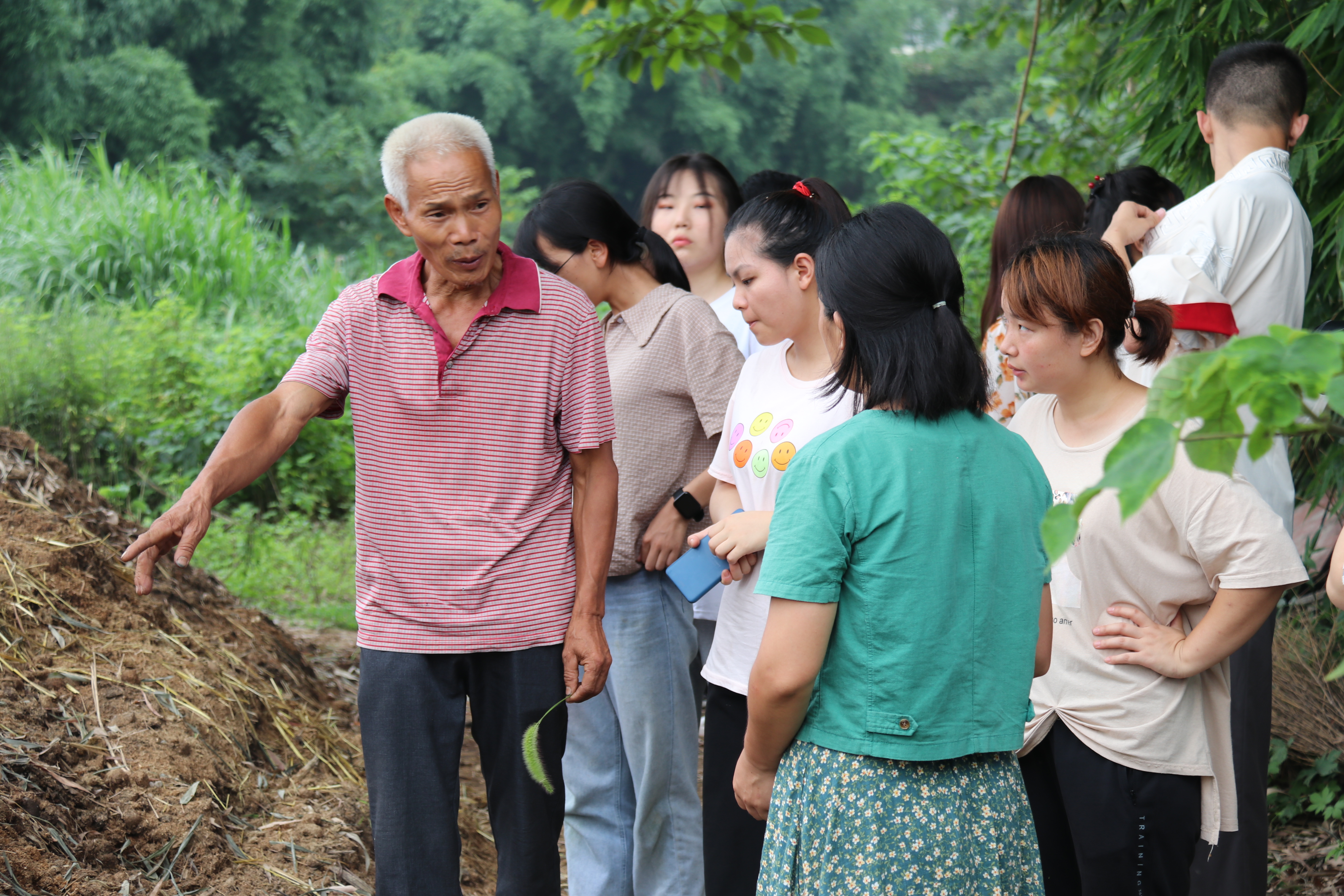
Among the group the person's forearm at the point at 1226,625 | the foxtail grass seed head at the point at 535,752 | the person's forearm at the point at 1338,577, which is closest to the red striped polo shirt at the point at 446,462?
the foxtail grass seed head at the point at 535,752

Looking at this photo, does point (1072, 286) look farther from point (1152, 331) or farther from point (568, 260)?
point (568, 260)

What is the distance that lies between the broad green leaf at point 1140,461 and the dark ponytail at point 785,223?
1674 mm

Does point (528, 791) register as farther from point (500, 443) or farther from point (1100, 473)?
point (1100, 473)

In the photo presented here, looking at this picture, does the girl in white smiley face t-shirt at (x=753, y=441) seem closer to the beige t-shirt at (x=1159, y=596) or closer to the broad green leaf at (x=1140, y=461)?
the beige t-shirt at (x=1159, y=596)

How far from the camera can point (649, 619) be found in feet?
9.18

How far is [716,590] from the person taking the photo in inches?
118

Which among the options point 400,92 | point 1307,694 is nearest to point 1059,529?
point 1307,694

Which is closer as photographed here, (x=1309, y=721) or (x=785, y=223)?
(x=785, y=223)

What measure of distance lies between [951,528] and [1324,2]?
2.70 meters

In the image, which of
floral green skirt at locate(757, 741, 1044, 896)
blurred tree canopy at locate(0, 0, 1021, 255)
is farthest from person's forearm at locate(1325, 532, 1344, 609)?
blurred tree canopy at locate(0, 0, 1021, 255)

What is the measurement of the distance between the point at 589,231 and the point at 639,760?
133 centimetres

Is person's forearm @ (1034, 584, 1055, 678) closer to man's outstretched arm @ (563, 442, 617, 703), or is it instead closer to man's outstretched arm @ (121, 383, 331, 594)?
man's outstretched arm @ (563, 442, 617, 703)

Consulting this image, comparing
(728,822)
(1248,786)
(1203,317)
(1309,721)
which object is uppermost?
(1203,317)

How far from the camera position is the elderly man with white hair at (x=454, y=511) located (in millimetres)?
2250
